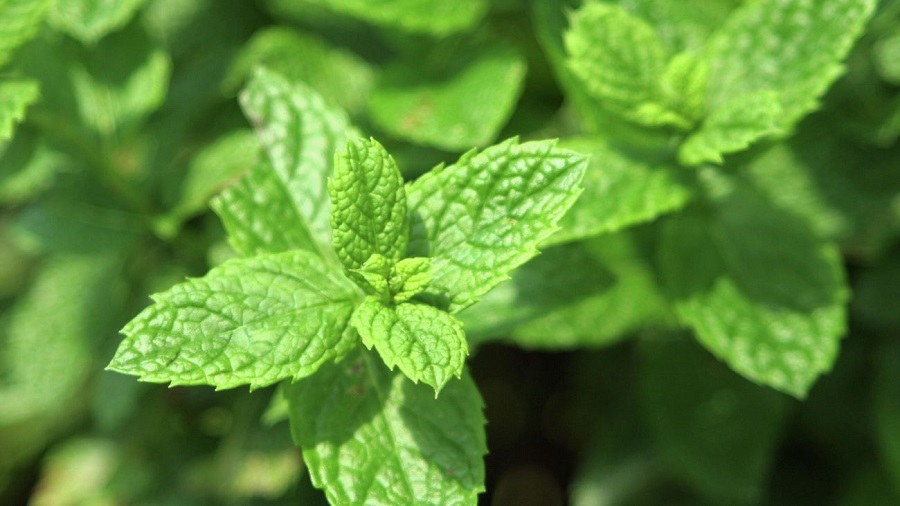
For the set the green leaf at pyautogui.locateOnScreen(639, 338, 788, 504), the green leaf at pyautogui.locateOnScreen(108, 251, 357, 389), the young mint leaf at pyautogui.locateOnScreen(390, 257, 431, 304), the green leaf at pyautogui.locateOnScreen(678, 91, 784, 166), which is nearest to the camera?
the green leaf at pyautogui.locateOnScreen(108, 251, 357, 389)

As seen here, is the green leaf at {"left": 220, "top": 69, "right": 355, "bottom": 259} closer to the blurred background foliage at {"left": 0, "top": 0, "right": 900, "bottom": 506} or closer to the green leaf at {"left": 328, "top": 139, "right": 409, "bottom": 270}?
the green leaf at {"left": 328, "top": 139, "right": 409, "bottom": 270}

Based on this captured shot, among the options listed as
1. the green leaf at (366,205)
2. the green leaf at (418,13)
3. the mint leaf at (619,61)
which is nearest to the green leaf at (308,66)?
the green leaf at (418,13)

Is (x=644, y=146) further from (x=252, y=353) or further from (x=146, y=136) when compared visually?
(x=146, y=136)

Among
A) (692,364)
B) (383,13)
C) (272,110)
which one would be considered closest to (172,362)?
(272,110)

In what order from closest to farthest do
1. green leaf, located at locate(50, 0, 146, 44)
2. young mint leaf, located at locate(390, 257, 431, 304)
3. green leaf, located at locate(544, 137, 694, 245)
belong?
young mint leaf, located at locate(390, 257, 431, 304)
green leaf, located at locate(544, 137, 694, 245)
green leaf, located at locate(50, 0, 146, 44)

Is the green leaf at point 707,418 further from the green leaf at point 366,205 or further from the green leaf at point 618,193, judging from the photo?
the green leaf at point 366,205

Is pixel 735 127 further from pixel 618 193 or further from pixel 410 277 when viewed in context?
pixel 410 277

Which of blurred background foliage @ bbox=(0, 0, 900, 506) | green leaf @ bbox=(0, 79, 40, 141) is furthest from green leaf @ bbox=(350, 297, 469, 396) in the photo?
green leaf @ bbox=(0, 79, 40, 141)
